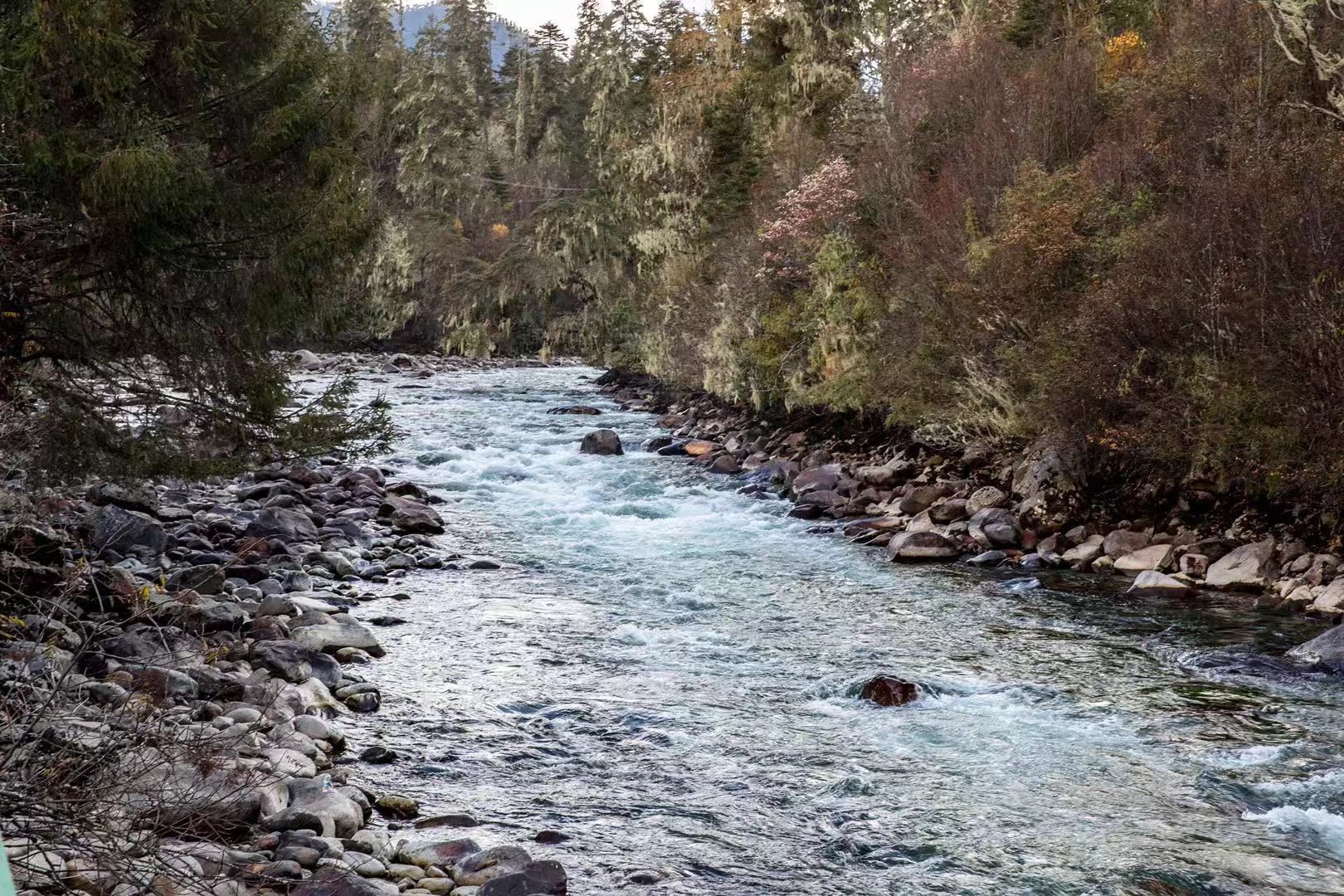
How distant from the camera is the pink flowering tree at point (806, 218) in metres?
19.4

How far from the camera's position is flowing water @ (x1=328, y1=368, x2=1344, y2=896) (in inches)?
240

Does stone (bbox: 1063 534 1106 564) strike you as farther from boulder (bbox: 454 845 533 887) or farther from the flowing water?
boulder (bbox: 454 845 533 887)

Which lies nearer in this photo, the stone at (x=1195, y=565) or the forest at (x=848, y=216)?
the forest at (x=848, y=216)

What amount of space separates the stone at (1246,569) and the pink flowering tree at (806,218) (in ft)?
30.2

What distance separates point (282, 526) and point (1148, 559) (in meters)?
9.83

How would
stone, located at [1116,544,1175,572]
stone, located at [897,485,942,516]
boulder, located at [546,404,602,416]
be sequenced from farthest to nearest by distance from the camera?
boulder, located at [546,404,602,416] → stone, located at [897,485,942,516] → stone, located at [1116,544,1175,572]

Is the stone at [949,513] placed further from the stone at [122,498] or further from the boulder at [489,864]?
the boulder at [489,864]

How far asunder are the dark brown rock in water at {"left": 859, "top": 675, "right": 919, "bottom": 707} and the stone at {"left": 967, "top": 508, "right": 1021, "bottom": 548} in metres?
5.28

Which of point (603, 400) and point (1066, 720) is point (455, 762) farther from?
point (603, 400)

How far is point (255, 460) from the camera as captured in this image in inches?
376

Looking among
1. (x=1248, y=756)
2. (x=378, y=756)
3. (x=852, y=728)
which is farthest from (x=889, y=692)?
(x=378, y=756)

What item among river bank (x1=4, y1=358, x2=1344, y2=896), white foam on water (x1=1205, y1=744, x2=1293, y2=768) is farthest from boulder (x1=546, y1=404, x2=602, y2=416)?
white foam on water (x1=1205, y1=744, x2=1293, y2=768)

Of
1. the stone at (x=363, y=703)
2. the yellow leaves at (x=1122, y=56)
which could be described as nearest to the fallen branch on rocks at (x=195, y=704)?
the stone at (x=363, y=703)

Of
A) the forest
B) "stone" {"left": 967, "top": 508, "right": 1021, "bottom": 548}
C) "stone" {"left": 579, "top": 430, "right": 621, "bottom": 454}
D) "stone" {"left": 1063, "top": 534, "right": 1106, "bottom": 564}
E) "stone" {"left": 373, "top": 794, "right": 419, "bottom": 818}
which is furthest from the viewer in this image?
"stone" {"left": 579, "top": 430, "right": 621, "bottom": 454}
